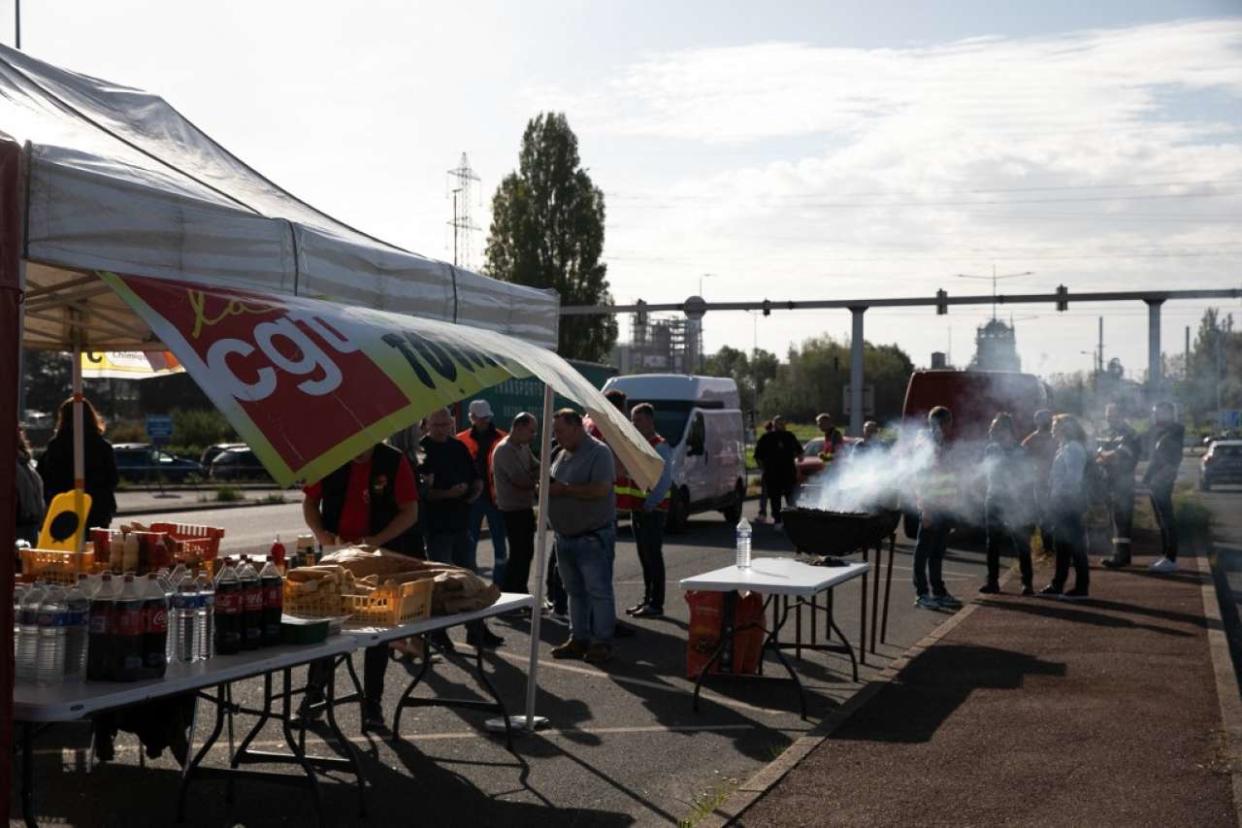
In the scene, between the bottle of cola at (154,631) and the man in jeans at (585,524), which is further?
the man in jeans at (585,524)

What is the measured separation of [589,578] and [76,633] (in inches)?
237

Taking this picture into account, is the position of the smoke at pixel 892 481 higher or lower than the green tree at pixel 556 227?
lower

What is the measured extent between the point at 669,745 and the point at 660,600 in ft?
18.6

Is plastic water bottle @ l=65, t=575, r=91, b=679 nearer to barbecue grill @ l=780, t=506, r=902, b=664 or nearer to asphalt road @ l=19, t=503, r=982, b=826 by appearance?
asphalt road @ l=19, t=503, r=982, b=826

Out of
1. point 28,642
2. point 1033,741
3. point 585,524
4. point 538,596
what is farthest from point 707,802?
point 585,524

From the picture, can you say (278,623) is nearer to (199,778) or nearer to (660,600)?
(199,778)

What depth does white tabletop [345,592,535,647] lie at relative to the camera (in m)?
6.63

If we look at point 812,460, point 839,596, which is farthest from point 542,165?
point 839,596

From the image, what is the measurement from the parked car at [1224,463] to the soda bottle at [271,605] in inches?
1739

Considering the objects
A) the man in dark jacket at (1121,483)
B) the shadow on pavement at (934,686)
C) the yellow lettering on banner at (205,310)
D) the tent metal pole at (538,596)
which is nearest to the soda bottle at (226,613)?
the yellow lettering on banner at (205,310)

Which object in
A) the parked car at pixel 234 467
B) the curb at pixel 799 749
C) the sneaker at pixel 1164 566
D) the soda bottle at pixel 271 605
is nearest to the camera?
the soda bottle at pixel 271 605

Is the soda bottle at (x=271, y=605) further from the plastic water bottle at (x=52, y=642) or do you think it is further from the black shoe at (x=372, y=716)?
the black shoe at (x=372, y=716)

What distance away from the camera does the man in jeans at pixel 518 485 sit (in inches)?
497

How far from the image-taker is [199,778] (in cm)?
679
